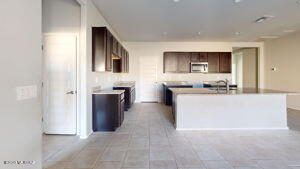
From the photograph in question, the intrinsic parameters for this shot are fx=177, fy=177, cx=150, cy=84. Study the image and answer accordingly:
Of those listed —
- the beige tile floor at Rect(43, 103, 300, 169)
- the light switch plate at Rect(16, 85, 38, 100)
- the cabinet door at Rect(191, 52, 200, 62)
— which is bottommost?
the beige tile floor at Rect(43, 103, 300, 169)

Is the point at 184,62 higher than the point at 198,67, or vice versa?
the point at 184,62

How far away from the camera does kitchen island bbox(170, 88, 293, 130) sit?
3984mm

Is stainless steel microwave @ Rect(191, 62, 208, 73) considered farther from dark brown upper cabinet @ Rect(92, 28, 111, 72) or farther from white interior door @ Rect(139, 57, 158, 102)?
dark brown upper cabinet @ Rect(92, 28, 111, 72)

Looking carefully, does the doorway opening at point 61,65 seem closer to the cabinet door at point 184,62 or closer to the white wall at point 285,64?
the cabinet door at point 184,62

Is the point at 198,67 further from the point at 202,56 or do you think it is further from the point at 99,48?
the point at 99,48

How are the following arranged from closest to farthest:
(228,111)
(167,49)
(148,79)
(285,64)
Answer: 1. (228,111)
2. (285,64)
3. (167,49)
4. (148,79)

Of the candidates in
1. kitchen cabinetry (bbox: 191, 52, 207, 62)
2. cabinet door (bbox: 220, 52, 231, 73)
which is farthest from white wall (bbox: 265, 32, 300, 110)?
kitchen cabinetry (bbox: 191, 52, 207, 62)

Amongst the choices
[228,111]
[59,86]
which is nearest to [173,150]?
[228,111]

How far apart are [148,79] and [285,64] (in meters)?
5.33

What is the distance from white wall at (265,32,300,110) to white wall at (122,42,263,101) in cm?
36

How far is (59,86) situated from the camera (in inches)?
141

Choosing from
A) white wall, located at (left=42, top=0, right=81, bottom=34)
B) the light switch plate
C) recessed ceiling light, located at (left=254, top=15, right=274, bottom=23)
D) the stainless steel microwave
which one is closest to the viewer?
the light switch plate

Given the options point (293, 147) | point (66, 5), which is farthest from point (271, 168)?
point (66, 5)

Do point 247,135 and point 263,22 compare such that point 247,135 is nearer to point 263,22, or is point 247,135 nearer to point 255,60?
point 263,22
